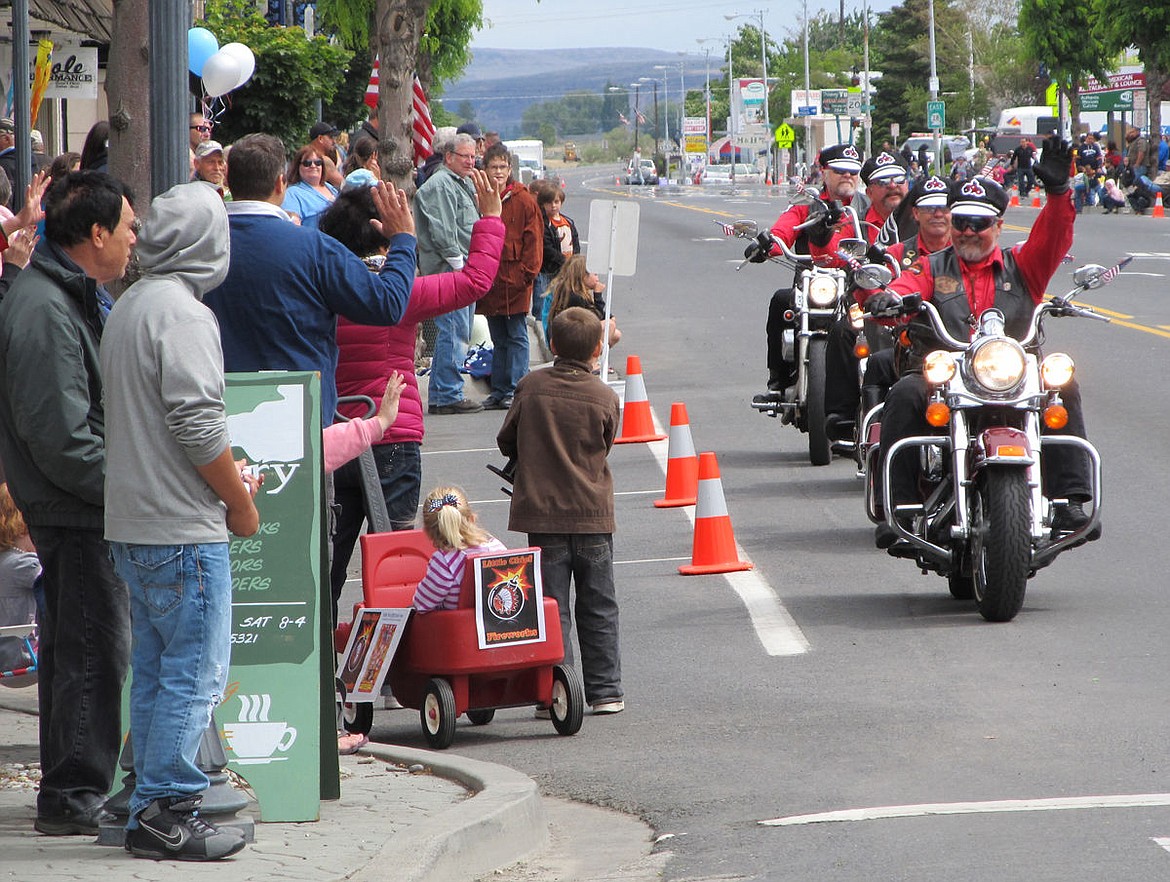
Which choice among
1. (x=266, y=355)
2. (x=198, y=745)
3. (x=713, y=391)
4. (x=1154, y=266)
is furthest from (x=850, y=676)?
(x=1154, y=266)

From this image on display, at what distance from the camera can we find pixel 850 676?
27.2 ft

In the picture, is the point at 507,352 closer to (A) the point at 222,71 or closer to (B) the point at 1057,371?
(A) the point at 222,71

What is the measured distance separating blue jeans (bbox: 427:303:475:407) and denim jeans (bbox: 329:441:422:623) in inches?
343

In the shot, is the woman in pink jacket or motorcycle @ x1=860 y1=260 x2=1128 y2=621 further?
motorcycle @ x1=860 y1=260 x2=1128 y2=621

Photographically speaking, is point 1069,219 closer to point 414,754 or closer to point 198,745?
point 414,754

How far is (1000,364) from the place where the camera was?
9.02 m

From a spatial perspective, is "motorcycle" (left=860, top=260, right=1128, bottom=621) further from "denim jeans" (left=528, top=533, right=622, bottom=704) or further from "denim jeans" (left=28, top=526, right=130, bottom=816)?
"denim jeans" (left=28, top=526, right=130, bottom=816)

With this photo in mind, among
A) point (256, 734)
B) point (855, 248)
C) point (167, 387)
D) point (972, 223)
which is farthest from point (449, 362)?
point (167, 387)

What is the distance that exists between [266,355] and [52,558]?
4.21 feet

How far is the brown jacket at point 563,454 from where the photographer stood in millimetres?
7945

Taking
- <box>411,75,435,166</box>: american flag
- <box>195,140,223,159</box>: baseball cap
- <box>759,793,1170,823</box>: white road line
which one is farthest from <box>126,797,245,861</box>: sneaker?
<box>411,75,435,166</box>: american flag

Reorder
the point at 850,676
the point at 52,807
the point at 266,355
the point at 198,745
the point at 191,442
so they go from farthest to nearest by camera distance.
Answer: the point at 850,676, the point at 266,355, the point at 52,807, the point at 198,745, the point at 191,442

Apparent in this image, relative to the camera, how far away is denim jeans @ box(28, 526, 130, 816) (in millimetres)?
5922

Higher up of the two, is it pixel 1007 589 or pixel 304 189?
pixel 304 189
